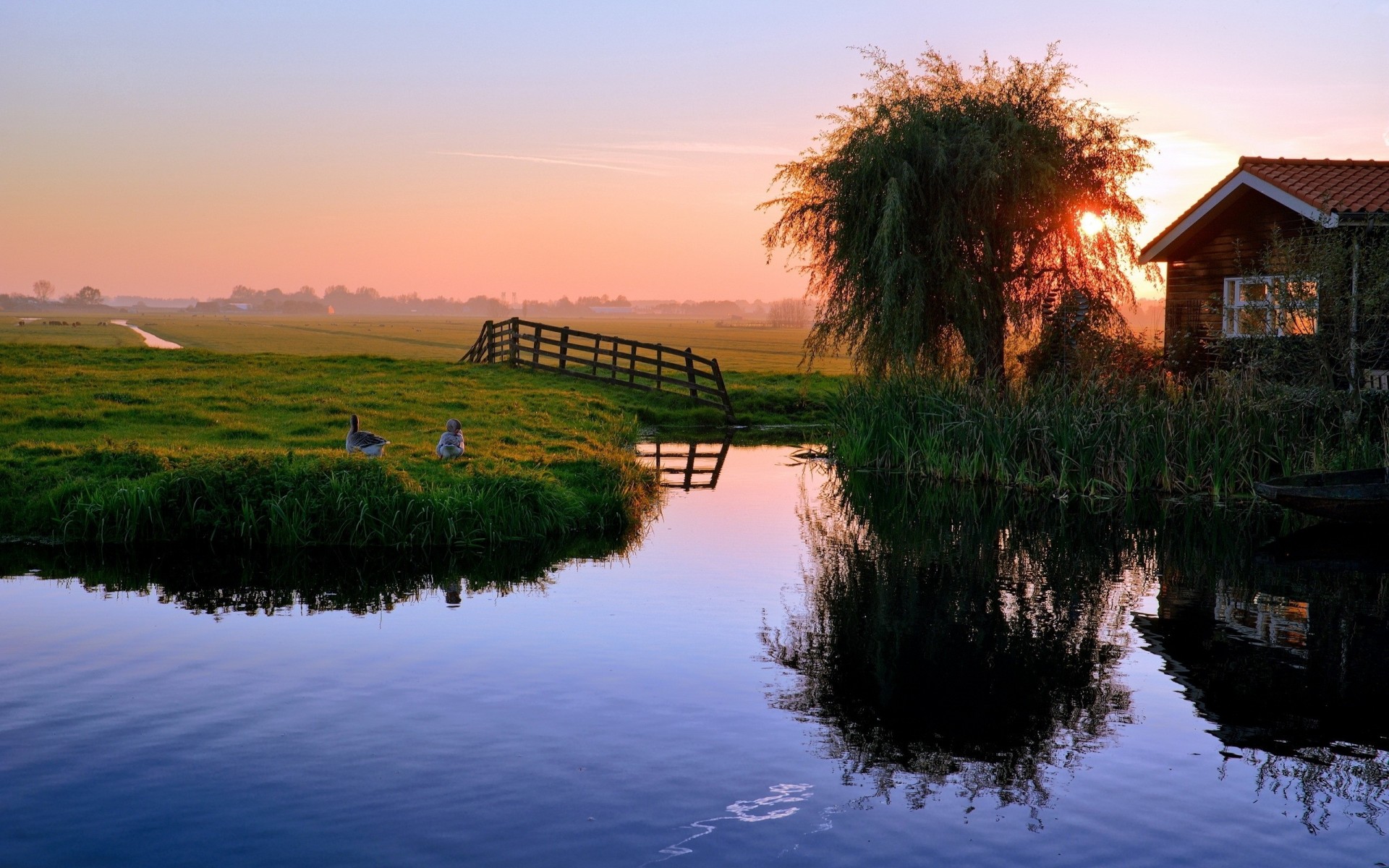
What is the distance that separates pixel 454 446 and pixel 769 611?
7.73 metres

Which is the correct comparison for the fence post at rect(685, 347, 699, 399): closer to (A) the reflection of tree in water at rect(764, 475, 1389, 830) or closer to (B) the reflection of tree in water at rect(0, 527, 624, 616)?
(A) the reflection of tree in water at rect(764, 475, 1389, 830)

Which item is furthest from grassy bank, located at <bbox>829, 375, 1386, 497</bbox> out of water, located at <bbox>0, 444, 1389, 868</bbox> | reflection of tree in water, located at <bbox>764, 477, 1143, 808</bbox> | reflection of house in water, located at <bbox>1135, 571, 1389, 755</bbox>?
reflection of house in water, located at <bbox>1135, 571, 1389, 755</bbox>

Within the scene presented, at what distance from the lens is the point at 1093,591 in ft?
41.1

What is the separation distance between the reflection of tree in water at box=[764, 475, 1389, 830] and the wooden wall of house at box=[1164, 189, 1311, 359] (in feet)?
34.9

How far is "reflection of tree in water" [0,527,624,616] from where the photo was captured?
38.2ft

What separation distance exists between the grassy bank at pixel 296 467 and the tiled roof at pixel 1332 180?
14.3 m

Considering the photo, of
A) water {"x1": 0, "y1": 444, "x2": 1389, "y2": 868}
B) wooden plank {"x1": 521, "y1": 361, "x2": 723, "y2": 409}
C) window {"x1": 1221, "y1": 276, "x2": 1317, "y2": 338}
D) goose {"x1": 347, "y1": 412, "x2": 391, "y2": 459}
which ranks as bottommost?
water {"x1": 0, "y1": 444, "x2": 1389, "y2": 868}

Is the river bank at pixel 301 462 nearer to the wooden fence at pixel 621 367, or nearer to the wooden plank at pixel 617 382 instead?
the wooden plank at pixel 617 382

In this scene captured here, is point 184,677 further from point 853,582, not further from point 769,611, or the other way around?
point 853,582

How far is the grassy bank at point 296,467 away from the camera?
14.3 m

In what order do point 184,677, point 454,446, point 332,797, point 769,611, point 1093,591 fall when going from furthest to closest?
point 454,446
point 1093,591
point 769,611
point 184,677
point 332,797

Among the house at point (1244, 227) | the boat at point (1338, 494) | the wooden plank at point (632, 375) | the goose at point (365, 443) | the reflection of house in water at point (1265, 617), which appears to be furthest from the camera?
the wooden plank at point (632, 375)

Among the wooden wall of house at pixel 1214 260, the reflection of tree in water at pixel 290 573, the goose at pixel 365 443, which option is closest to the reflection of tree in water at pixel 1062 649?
the reflection of tree in water at pixel 290 573

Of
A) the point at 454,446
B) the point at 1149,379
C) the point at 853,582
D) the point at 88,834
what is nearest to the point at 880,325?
the point at 1149,379
